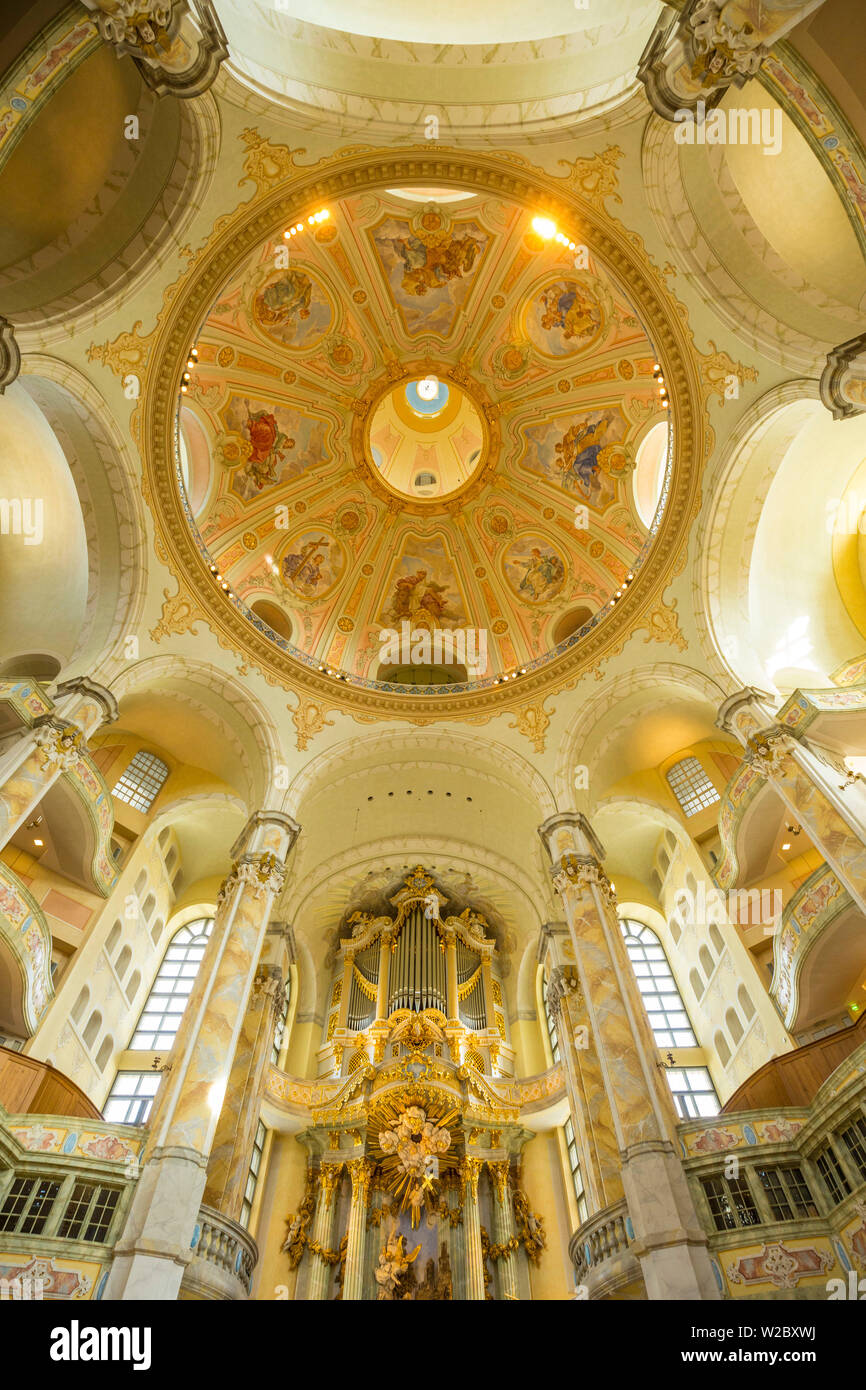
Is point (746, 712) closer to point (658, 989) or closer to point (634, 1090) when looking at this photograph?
point (634, 1090)

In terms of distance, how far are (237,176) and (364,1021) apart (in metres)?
20.0

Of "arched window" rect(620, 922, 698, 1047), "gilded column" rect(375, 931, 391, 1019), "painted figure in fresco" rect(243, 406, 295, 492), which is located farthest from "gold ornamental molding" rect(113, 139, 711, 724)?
"gilded column" rect(375, 931, 391, 1019)

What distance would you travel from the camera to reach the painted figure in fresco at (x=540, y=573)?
22.9 metres

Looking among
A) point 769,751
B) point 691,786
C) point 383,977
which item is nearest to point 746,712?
point 769,751

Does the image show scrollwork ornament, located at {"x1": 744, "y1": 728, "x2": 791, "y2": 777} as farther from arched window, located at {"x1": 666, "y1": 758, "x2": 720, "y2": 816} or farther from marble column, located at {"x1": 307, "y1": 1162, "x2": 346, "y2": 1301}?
marble column, located at {"x1": 307, "y1": 1162, "x2": 346, "y2": 1301}

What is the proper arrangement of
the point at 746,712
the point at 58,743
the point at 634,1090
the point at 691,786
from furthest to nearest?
the point at 691,786 → the point at 746,712 → the point at 58,743 → the point at 634,1090

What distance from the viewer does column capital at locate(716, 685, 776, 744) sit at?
15.2m

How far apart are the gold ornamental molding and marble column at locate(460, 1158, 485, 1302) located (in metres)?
13.0

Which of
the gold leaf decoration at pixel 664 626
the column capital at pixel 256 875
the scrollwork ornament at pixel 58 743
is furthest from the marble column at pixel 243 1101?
the gold leaf decoration at pixel 664 626

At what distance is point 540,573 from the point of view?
23172 mm

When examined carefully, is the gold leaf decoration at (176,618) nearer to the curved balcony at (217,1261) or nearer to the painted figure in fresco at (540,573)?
the painted figure in fresco at (540,573)

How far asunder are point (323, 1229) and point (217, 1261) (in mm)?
5851

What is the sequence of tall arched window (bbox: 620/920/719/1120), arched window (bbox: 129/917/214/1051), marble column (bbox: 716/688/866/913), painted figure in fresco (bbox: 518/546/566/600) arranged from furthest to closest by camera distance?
1. painted figure in fresco (bbox: 518/546/566/600)
2. arched window (bbox: 129/917/214/1051)
3. tall arched window (bbox: 620/920/719/1120)
4. marble column (bbox: 716/688/866/913)

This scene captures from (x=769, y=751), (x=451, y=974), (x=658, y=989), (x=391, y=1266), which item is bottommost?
(x=391, y=1266)
